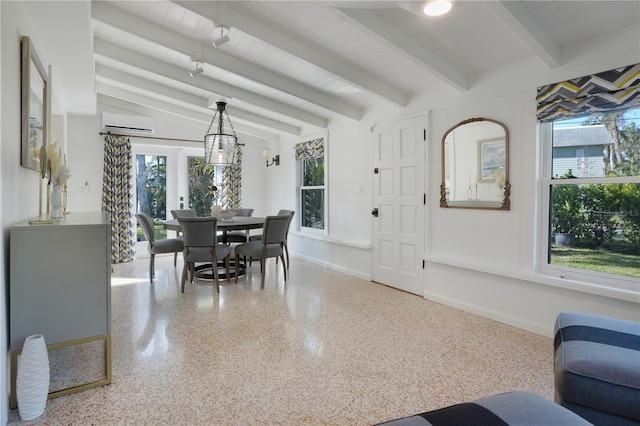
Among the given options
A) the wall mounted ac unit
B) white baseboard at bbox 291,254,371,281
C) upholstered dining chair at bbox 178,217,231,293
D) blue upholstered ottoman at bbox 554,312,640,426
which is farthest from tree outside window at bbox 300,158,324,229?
blue upholstered ottoman at bbox 554,312,640,426

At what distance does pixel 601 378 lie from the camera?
4.75 ft

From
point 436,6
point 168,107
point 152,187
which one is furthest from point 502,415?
point 152,187

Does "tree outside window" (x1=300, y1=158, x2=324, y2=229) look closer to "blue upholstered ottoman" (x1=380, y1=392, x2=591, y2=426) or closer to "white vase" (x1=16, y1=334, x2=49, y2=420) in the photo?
"white vase" (x1=16, y1=334, x2=49, y2=420)

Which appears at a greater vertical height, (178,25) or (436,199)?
(178,25)

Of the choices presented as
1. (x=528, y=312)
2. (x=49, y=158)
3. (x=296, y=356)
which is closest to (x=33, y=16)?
(x=49, y=158)

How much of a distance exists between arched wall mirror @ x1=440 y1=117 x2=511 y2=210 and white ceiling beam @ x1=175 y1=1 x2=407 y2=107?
846mm

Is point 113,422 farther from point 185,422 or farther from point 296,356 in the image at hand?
point 296,356

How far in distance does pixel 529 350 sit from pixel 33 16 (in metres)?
4.25

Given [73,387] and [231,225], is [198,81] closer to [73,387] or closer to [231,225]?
[231,225]

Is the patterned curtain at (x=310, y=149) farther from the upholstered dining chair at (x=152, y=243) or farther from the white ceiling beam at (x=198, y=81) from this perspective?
the upholstered dining chair at (x=152, y=243)

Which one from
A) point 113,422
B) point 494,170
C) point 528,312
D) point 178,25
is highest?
point 178,25

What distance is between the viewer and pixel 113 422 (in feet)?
5.98

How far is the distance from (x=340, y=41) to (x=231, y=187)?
424cm

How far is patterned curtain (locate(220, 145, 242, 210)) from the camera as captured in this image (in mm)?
6750
